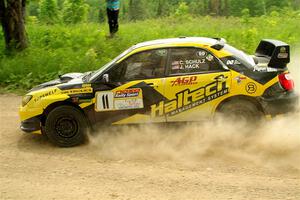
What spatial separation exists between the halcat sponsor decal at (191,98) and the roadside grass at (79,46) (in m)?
5.26

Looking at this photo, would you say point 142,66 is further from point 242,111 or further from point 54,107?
point 242,111

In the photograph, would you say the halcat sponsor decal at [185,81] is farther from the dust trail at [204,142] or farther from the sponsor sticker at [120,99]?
the dust trail at [204,142]

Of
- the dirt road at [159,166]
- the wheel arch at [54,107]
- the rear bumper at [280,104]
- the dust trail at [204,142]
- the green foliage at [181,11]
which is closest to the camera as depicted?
the dirt road at [159,166]

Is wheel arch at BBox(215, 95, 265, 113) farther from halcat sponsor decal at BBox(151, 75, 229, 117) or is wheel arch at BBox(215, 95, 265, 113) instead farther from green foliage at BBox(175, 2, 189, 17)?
green foliage at BBox(175, 2, 189, 17)

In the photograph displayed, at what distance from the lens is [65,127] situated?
7672 mm

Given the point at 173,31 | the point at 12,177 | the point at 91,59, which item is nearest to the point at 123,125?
the point at 12,177

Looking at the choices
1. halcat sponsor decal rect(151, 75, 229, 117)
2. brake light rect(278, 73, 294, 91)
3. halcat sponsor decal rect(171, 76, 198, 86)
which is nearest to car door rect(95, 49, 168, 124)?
halcat sponsor decal rect(151, 75, 229, 117)

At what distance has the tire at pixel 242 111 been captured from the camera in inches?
285

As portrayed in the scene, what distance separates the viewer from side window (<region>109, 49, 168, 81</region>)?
7.34m

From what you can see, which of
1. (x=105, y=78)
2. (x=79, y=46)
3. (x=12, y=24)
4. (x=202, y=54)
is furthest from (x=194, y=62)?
(x=12, y=24)

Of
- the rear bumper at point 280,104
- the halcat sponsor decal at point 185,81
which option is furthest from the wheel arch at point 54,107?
the rear bumper at point 280,104

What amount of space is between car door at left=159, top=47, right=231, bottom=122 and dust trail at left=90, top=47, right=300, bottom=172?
272mm

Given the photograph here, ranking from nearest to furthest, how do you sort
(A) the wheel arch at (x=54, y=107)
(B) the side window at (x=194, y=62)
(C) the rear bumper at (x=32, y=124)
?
(B) the side window at (x=194, y=62), (A) the wheel arch at (x=54, y=107), (C) the rear bumper at (x=32, y=124)

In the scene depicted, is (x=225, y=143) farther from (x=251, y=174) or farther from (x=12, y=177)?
(x=12, y=177)
